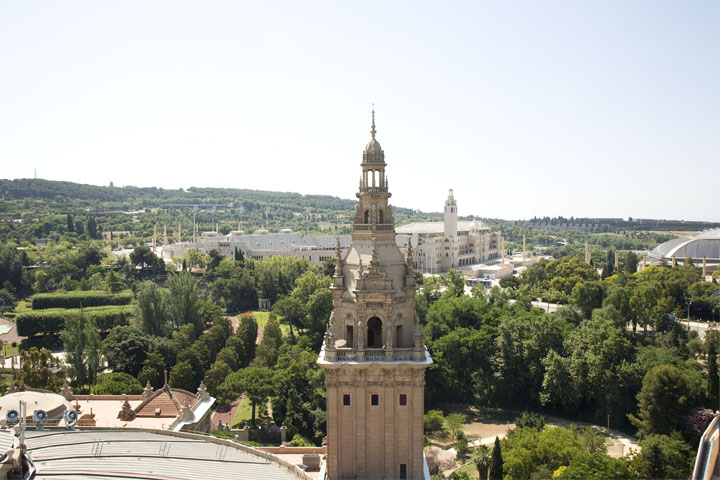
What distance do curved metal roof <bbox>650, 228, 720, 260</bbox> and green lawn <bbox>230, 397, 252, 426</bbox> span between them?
14222 cm

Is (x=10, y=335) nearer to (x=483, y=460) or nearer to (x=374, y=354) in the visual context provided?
(x=483, y=460)

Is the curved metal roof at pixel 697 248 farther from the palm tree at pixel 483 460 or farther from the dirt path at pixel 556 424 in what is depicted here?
the palm tree at pixel 483 460

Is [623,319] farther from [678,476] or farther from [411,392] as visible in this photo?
[411,392]

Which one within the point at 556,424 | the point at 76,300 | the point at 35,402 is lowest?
the point at 556,424

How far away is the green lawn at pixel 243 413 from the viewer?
6394 cm

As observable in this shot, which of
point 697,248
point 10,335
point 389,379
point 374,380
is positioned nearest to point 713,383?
point 389,379

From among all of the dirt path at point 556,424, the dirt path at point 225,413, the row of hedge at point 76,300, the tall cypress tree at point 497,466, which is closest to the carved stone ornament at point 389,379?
the tall cypress tree at point 497,466

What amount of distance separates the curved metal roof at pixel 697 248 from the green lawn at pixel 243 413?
14222 cm

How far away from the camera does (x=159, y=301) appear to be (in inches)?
3403

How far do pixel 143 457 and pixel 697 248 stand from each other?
578 ft

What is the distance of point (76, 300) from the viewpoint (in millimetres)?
107938

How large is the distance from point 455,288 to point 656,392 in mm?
58707

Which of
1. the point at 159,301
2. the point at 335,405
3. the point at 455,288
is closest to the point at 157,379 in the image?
the point at 159,301

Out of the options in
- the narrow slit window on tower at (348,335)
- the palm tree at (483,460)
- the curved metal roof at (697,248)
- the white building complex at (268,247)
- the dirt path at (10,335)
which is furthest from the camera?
the white building complex at (268,247)
